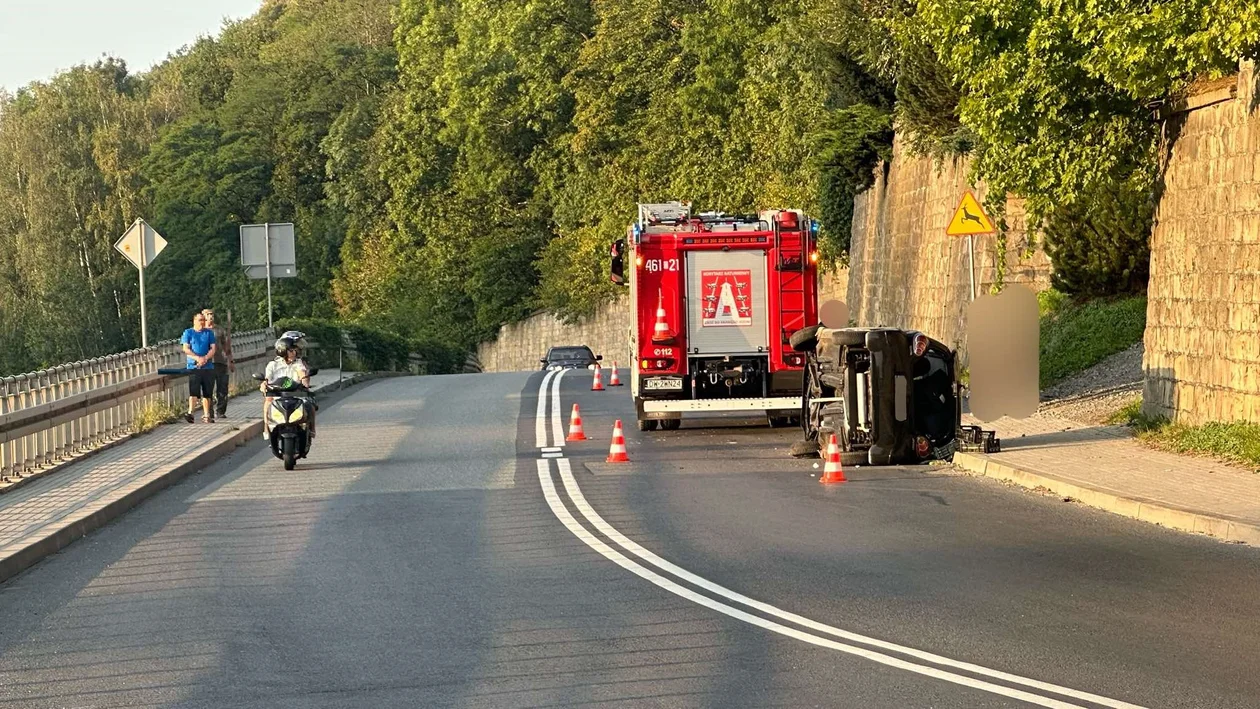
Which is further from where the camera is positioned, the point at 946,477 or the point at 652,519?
the point at 946,477

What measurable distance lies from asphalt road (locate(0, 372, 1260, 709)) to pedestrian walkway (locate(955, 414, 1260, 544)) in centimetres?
→ 28

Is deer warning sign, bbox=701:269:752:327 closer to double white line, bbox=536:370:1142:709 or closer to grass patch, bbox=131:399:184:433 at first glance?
grass patch, bbox=131:399:184:433

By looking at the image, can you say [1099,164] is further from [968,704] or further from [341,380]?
[341,380]

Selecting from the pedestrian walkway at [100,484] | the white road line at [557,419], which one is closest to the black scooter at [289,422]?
the pedestrian walkway at [100,484]

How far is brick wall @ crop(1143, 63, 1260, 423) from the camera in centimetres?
1738

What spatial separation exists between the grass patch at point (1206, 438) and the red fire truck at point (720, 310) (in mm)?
5551

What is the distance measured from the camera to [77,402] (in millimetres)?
20828

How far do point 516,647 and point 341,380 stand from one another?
2982 centimetres

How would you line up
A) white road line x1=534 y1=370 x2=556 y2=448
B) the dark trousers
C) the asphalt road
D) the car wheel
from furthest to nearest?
the dark trousers → white road line x1=534 y1=370 x2=556 y2=448 → the car wheel → the asphalt road

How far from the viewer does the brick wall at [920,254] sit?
30984 millimetres

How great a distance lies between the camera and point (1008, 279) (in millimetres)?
30781

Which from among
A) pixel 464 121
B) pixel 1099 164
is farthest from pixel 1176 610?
pixel 464 121

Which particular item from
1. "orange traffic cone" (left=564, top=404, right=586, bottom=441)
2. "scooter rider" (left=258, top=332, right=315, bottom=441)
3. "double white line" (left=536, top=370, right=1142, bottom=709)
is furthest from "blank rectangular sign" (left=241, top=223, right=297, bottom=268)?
"double white line" (left=536, top=370, right=1142, bottom=709)

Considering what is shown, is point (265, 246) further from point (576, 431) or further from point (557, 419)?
point (576, 431)
